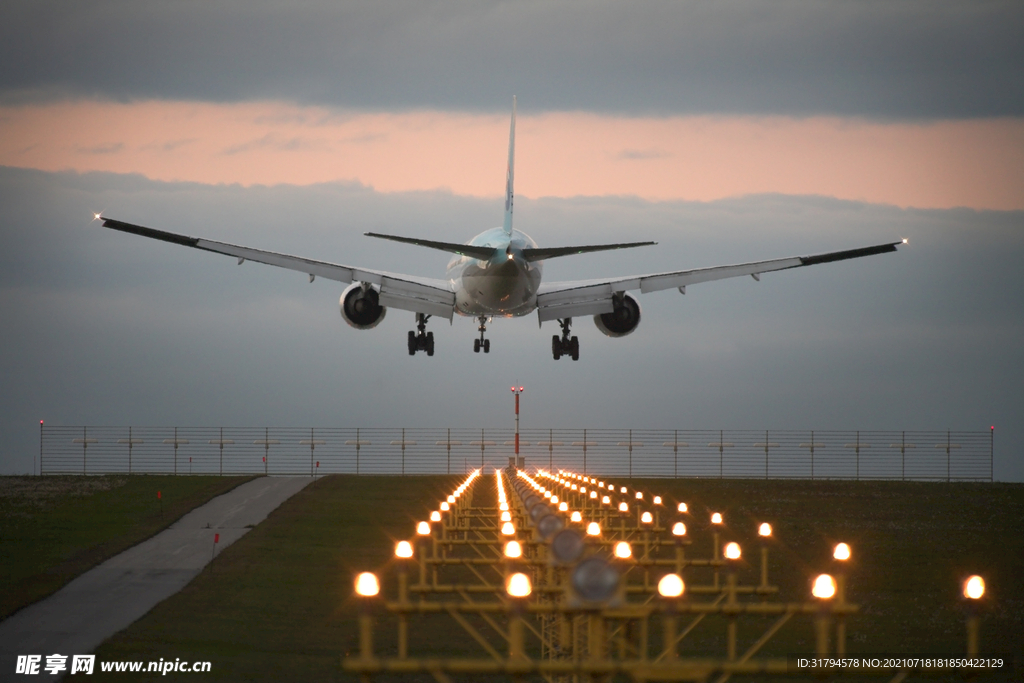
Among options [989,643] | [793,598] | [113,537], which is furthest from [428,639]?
[113,537]

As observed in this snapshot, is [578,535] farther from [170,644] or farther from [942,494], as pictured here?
[942,494]

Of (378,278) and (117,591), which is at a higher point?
A: (378,278)

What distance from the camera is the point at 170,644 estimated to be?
3147 centimetres

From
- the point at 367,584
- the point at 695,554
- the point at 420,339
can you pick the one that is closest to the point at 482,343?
the point at 420,339

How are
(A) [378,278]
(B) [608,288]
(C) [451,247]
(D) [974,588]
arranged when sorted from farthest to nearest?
(B) [608,288] < (A) [378,278] < (C) [451,247] < (D) [974,588]

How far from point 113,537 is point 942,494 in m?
48.8

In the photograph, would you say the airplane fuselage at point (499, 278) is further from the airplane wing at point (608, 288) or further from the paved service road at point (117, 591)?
the paved service road at point (117, 591)

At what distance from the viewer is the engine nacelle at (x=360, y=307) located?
55.4 metres

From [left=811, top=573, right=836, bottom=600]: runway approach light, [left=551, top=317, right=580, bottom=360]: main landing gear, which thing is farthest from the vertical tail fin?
[left=811, top=573, right=836, bottom=600]: runway approach light

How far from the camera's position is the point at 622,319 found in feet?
191

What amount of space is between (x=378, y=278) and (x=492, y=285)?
6.50 metres

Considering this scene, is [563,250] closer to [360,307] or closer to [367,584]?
[360,307]

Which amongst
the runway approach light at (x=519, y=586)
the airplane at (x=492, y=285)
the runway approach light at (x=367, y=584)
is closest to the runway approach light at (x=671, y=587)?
the runway approach light at (x=519, y=586)

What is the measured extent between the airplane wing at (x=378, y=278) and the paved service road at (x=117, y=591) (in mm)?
11766
